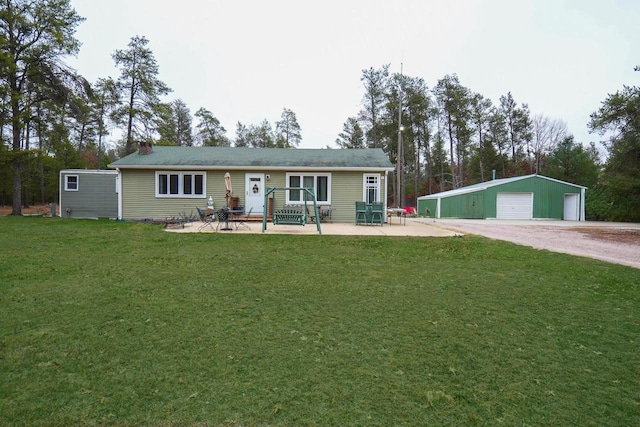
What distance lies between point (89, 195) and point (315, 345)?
19.6 metres

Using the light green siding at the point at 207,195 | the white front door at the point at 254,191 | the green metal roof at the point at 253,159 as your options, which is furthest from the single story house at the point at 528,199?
the white front door at the point at 254,191

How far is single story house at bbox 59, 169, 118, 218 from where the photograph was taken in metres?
18.0

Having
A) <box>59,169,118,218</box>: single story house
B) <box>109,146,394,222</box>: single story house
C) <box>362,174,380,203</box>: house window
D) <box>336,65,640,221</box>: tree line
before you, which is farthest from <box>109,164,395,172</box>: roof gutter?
<box>336,65,640,221</box>: tree line

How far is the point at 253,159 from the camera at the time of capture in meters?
16.1

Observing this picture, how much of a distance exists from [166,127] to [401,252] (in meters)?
26.5

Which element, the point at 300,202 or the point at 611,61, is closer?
the point at 300,202

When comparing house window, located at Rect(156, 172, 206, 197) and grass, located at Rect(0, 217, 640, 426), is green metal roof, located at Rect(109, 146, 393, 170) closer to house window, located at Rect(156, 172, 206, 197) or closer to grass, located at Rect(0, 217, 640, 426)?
house window, located at Rect(156, 172, 206, 197)

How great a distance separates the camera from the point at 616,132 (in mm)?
19719

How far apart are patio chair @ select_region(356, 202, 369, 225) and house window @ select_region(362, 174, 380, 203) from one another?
149cm

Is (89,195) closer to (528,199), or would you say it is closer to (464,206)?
(464,206)

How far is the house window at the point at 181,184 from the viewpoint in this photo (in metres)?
15.4

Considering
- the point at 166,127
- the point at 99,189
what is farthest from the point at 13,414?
the point at 166,127

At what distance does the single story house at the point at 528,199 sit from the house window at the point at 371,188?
46.3ft

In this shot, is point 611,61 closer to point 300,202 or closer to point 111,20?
point 300,202
